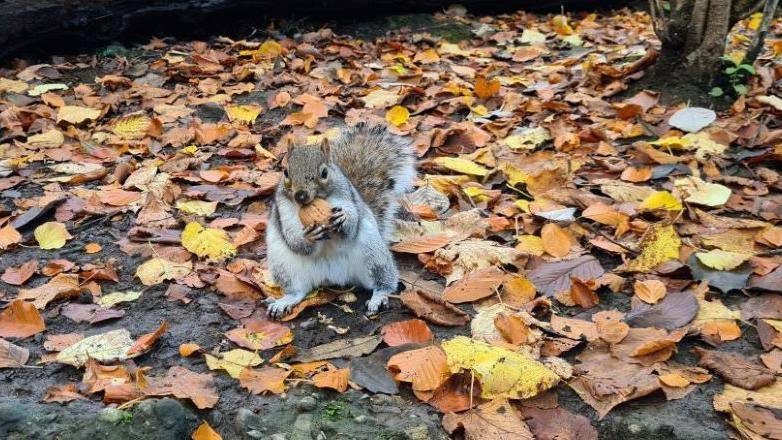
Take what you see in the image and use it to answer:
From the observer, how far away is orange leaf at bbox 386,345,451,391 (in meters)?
2.35

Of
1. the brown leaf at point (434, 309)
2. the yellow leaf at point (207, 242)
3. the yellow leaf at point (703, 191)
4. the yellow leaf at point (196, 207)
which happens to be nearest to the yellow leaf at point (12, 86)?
the yellow leaf at point (196, 207)

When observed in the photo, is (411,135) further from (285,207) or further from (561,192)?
(285,207)

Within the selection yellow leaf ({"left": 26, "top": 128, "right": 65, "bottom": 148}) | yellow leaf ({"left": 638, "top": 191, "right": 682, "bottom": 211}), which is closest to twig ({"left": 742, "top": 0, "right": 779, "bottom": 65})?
yellow leaf ({"left": 638, "top": 191, "right": 682, "bottom": 211})

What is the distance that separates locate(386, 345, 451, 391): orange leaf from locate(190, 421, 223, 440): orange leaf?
1.97 feet

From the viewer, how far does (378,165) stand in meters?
3.48

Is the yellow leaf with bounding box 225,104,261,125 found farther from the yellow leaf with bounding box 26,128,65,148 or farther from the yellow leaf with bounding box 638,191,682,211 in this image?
the yellow leaf with bounding box 638,191,682,211

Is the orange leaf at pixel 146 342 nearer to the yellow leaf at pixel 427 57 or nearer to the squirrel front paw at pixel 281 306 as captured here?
the squirrel front paw at pixel 281 306

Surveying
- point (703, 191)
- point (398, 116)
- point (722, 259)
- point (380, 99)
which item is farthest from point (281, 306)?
point (380, 99)

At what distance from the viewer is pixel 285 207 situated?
9.60ft

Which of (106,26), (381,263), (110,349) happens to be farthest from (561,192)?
(106,26)

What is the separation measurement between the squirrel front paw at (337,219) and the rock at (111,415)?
99 cm

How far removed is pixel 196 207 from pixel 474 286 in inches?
63.7

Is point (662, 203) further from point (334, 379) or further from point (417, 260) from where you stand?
point (334, 379)

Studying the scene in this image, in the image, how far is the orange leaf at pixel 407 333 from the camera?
103 inches
